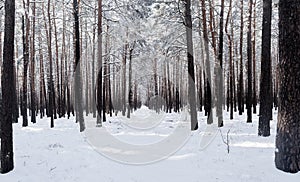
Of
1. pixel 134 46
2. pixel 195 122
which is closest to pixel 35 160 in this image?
pixel 195 122

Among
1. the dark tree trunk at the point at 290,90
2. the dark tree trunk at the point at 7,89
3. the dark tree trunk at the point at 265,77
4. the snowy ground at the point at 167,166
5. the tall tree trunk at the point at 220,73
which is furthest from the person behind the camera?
the tall tree trunk at the point at 220,73

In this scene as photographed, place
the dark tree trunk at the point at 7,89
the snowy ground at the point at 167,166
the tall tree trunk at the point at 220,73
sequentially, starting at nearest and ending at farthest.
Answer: the snowy ground at the point at 167,166 < the dark tree trunk at the point at 7,89 < the tall tree trunk at the point at 220,73

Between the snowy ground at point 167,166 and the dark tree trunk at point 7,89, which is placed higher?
the dark tree trunk at point 7,89

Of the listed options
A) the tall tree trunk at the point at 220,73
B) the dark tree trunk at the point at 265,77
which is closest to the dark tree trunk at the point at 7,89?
the dark tree trunk at the point at 265,77

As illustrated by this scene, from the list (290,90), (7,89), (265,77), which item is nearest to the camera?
(290,90)

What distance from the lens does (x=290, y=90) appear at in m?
6.17

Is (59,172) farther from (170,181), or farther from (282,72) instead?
(282,72)

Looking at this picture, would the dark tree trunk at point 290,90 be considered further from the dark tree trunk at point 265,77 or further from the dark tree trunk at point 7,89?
the dark tree trunk at point 7,89

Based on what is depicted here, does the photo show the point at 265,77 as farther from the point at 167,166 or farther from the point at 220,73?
the point at 220,73

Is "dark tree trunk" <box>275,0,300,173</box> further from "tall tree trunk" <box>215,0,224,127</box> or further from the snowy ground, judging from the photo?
"tall tree trunk" <box>215,0,224,127</box>

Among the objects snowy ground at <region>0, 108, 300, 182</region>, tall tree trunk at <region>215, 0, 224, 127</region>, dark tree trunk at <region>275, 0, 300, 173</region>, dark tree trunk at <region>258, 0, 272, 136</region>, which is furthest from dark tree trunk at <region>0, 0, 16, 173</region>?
tall tree trunk at <region>215, 0, 224, 127</region>

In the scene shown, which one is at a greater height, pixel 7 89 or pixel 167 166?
pixel 7 89

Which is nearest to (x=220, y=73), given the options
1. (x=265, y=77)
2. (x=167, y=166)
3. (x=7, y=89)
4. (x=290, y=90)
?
(x=265, y=77)

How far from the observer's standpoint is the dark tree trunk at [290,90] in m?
6.09
